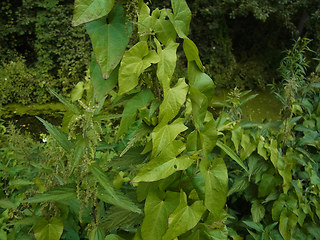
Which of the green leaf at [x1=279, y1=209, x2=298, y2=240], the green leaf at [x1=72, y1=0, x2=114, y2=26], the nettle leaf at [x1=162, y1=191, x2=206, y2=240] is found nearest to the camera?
the green leaf at [x1=72, y1=0, x2=114, y2=26]

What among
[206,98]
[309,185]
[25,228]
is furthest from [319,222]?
[25,228]

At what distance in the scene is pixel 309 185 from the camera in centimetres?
159

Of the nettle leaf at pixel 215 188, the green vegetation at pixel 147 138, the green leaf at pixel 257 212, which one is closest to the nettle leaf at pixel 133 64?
the green vegetation at pixel 147 138

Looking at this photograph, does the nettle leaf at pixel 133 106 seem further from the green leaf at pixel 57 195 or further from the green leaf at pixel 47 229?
the green leaf at pixel 47 229

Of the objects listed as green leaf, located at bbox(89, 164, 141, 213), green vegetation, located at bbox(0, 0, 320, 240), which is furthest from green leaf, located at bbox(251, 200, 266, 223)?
green leaf, located at bbox(89, 164, 141, 213)

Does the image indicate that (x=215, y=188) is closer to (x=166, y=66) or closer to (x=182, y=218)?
(x=182, y=218)

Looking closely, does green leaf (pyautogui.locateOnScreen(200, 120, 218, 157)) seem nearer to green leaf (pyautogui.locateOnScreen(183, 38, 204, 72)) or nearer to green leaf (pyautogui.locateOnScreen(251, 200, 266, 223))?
green leaf (pyautogui.locateOnScreen(183, 38, 204, 72))

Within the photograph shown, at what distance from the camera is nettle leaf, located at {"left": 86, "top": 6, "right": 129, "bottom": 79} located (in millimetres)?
767

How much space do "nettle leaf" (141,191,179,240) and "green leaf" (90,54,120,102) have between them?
28cm

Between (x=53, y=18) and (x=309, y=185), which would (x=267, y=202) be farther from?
(x=53, y=18)

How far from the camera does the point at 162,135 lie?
0.77 metres

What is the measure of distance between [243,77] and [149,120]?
620cm

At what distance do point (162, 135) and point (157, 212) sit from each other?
0.21m

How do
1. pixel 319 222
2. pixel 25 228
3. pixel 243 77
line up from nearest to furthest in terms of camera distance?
1. pixel 25 228
2. pixel 319 222
3. pixel 243 77
